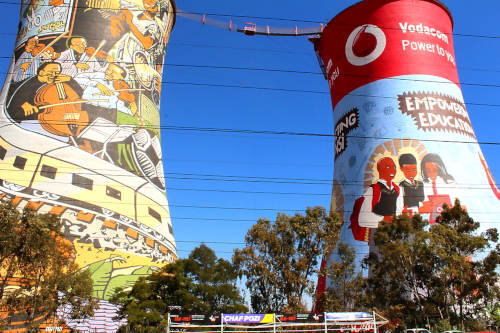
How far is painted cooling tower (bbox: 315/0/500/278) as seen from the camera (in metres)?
21.5

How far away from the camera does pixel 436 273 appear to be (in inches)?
585

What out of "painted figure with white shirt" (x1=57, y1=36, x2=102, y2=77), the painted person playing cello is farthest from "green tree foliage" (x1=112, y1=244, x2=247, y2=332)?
"painted figure with white shirt" (x1=57, y1=36, x2=102, y2=77)

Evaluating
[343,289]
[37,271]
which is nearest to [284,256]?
[343,289]

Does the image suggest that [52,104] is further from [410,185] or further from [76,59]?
Result: [410,185]

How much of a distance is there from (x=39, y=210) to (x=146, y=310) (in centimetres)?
716

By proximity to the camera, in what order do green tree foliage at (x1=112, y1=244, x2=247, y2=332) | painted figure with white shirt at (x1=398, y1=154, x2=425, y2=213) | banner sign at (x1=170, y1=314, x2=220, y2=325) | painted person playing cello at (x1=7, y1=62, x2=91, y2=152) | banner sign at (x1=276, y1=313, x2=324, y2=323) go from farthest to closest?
1. painted figure with white shirt at (x1=398, y1=154, x2=425, y2=213)
2. painted person playing cello at (x1=7, y1=62, x2=91, y2=152)
3. green tree foliage at (x1=112, y1=244, x2=247, y2=332)
4. banner sign at (x1=276, y1=313, x2=324, y2=323)
5. banner sign at (x1=170, y1=314, x2=220, y2=325)

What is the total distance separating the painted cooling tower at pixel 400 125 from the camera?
2148 centimetres

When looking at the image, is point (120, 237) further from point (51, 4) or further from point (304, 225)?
point (51, 4)

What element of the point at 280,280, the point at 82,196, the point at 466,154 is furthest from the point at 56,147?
the point at 466,154

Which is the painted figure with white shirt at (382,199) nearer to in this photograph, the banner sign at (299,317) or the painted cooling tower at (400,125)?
the painted cooling tower at (400,125)

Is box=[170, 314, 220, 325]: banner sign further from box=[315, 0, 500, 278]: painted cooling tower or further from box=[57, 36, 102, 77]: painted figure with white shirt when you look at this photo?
box=[57, 36, 102, 77]: painted figure with white shirt

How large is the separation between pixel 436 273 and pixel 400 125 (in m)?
10.3

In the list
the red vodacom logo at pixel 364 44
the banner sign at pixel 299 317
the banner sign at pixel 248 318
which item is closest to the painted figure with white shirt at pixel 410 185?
the red vodacom logo at pixel 364 44

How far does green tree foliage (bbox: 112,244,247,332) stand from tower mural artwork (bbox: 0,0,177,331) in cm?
285
